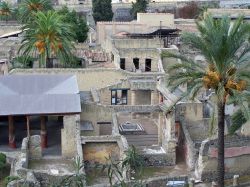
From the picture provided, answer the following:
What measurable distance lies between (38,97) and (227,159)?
12.6 m

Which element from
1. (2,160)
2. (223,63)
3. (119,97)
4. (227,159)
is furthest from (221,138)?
(119,97)

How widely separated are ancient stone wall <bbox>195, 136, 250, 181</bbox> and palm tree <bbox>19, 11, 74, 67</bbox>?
20073 millimetres

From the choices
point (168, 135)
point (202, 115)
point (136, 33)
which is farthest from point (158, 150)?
point (136, 33)

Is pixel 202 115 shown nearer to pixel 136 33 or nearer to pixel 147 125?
pixel 147 125

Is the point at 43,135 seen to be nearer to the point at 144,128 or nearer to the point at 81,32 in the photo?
the point at 144,128

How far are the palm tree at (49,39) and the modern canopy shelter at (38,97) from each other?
25.1 feet

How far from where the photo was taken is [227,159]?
31.8m

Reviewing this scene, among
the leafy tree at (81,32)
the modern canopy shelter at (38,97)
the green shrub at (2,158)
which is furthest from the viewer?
the leafy tree at (81,32)

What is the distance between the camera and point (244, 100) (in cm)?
2600

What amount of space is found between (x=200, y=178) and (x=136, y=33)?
31.7 metres

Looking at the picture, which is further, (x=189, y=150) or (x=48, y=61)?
(x=48, y=61)

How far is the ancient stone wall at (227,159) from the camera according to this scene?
103 feet

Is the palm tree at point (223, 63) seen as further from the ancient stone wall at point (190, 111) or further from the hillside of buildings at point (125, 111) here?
the ancient stone wall at point (190, 111)

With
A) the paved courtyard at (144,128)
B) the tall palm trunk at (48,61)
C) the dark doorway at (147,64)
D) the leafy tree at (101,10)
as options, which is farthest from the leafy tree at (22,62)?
the leafy tree at (101,10)
